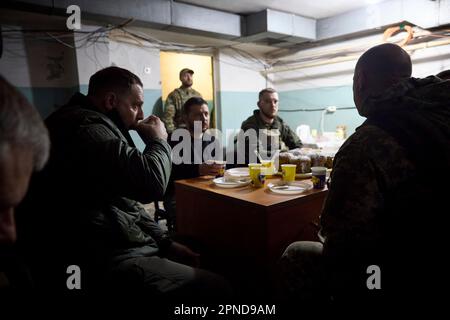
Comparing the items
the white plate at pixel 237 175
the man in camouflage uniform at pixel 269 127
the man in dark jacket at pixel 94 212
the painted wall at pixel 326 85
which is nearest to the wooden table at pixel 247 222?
the white plate at pixel 237 175

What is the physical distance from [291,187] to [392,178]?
74 centimetres

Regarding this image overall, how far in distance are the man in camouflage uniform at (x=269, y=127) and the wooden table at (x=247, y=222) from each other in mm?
1647

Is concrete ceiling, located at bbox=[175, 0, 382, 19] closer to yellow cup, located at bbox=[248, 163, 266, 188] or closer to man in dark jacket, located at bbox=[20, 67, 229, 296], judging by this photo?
yellow cup, located at bbox=[248, 163, 266, 188]

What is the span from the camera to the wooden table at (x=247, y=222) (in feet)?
4.80

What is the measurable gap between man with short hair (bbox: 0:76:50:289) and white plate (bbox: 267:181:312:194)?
4.16 feet

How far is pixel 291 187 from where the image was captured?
1738mm

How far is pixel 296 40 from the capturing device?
16.1ft

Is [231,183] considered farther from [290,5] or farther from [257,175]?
[290,5]

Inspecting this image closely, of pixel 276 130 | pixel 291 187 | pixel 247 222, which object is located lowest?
pixel 247 222

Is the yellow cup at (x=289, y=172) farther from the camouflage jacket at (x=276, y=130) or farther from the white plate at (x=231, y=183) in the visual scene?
the camouflage jacket at (x=276, y=130)

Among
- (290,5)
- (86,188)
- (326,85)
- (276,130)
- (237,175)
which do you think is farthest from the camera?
(326,85)

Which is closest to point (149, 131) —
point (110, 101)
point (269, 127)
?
point (110, 101)

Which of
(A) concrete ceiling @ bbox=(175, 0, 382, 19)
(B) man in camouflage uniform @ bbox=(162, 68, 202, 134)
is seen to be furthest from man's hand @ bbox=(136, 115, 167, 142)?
(B) man in camouflage uniform @ bbox=(162, 68, 202, 134)

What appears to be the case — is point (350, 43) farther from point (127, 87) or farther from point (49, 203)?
point (49, 203)
